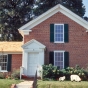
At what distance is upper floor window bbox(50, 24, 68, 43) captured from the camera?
26172 mm

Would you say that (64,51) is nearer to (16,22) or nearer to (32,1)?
(16,22)

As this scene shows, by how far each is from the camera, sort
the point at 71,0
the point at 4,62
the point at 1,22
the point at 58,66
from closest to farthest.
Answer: the point at 58,66 → the point at 4,62 → the point at 1,22 → the point at 71,0

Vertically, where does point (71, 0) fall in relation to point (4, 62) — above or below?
above

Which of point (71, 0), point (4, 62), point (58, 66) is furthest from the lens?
point (71, 0)

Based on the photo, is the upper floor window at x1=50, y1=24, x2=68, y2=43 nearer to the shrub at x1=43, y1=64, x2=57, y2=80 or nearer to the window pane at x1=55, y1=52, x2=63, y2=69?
the window pane at x1=55, y1=52, x2=63, y2=69

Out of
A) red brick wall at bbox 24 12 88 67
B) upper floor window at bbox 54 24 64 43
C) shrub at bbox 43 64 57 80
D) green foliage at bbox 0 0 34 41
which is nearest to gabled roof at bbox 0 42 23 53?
red brick wall at bbox 24 12 88 67

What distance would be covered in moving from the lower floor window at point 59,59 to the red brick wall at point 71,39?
1.63 ft

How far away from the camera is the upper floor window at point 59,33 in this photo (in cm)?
2617

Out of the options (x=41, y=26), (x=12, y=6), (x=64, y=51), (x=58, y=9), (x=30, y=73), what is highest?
(x=12, y=6)

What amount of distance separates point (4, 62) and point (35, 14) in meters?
18.0

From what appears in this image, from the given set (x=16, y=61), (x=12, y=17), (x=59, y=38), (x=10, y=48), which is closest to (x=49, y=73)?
(x=59, y=38)

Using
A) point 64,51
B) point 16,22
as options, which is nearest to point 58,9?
point 64,51

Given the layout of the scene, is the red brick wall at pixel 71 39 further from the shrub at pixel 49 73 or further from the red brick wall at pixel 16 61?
the shrub at pixel 49 73

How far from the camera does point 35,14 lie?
43844mm
